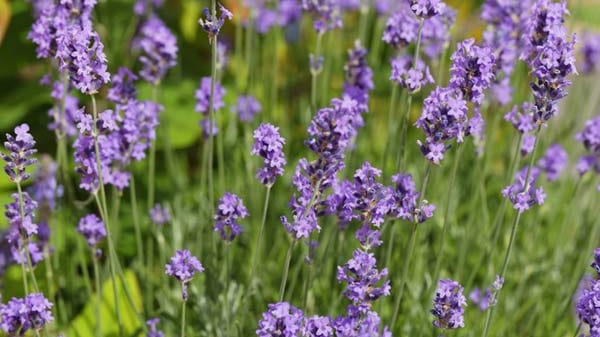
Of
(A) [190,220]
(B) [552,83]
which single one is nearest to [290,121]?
(A) [190,220]

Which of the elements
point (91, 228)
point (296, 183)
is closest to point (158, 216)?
point (91, 228)

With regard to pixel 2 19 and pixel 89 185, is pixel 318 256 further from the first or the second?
pixel 2 19

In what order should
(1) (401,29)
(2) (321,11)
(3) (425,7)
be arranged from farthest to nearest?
1. (2) (321,11)
2. (1) (401,29)
3. (3) (425,7)

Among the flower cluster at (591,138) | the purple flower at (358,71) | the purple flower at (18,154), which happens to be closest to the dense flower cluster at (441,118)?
the purple flower at (358,71)

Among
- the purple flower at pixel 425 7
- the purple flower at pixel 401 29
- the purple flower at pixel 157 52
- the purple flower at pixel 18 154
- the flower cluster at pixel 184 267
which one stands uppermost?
the purple flower at pixel 401 29

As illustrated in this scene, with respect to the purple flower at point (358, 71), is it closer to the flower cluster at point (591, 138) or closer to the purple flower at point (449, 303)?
the flower cluster at point (591, 138)

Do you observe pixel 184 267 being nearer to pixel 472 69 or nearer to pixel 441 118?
pixel 441 118
